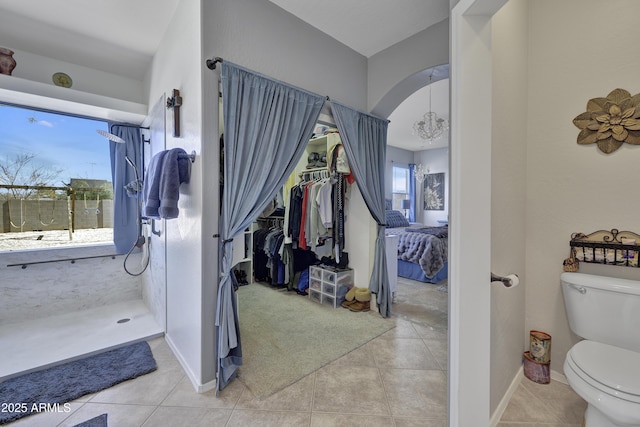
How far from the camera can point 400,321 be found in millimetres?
2664

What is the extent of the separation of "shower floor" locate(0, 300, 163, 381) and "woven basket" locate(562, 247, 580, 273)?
3.22m

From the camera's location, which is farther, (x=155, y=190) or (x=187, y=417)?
(x=155, y=190)

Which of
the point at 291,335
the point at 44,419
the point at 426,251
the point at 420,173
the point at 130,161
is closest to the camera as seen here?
the point at 44,419

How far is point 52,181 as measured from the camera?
271cm

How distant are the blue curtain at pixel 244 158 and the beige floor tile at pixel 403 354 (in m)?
1.10

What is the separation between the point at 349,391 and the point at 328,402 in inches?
6.7

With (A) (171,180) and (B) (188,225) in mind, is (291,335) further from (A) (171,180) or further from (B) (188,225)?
(A) (171,180)

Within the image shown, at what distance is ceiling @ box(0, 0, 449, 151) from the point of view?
1952mm

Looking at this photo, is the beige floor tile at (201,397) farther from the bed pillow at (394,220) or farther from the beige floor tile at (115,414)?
the bed pillow at (394,220)

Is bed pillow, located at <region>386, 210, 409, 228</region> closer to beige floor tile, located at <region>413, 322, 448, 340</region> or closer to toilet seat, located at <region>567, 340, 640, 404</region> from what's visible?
beige floor tile, located at <region>413, 322, 448, 340</region>

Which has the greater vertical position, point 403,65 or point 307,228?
point 403,65

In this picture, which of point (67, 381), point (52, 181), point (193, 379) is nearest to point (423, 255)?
point (193, 379)

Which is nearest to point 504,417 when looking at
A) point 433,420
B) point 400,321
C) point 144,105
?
point 433,420

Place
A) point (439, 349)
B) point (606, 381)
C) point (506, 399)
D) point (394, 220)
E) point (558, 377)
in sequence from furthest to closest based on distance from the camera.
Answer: point (394, 220), point (439, 349), point (558, 377), point (506, 399), point (606, 381)
